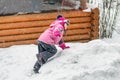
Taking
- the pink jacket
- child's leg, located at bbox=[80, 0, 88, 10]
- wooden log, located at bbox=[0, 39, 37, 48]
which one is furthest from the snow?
child's leg, located at bbox=[80, 0, 88, 10]

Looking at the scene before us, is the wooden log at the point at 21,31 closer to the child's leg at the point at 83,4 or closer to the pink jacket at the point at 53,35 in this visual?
the child's leg at the point at 83,4

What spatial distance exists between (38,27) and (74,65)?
312 centimetres

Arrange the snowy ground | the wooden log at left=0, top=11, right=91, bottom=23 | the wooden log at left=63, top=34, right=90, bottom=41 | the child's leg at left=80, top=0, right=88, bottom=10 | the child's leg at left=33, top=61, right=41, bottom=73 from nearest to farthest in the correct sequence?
the snowy ground, the child's leg at left=33, top=61, right=41, bottom=73, the wooden log at left=0, top=11, right=91, bottom=23, the child's leg at left=80, top=0, right=88, bottom=10, the wooden log at left=63, top=34, right=90, bottom=41

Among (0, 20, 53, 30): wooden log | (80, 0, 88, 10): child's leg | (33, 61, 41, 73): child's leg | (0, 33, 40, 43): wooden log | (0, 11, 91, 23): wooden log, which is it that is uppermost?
(80, 0, 88, 10): child's leg

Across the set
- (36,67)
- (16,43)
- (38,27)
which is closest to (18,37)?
(16,43)

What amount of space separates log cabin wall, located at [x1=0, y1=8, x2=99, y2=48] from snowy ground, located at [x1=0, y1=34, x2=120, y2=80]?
1222mm

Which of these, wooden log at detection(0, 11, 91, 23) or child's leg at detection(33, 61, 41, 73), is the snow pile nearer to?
child's leg at detection(33, 61, 41, 73)

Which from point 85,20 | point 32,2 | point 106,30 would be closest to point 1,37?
point 32,2

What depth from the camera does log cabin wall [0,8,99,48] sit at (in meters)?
10.1

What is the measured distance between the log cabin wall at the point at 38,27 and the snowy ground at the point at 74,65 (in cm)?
122

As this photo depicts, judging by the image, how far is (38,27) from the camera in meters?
10.3

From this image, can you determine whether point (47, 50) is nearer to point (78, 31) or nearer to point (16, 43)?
point (16, 43)

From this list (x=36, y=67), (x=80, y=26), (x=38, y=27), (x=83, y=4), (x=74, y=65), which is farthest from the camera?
(x=80, y=26)

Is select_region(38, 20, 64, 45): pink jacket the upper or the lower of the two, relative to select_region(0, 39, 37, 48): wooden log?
upper
